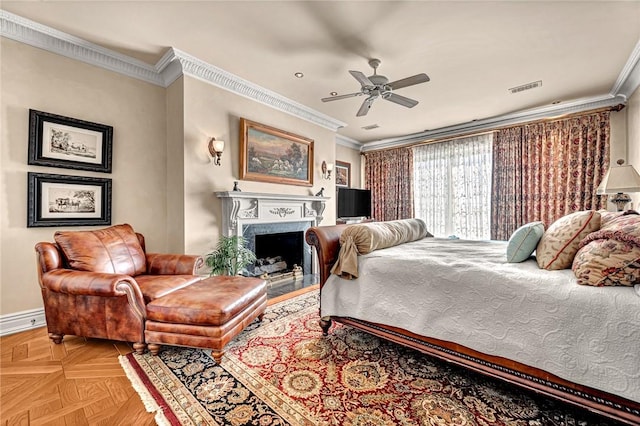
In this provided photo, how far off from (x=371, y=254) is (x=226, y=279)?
4.37ft

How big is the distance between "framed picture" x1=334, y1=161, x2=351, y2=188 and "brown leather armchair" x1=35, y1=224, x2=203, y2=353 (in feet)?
13.6

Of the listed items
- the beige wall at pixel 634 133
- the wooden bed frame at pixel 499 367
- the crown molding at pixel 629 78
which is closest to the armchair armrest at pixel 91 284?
the wooden bed frame at pixel 499 367

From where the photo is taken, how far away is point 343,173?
6215 millimetres

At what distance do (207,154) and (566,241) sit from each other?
3319mm

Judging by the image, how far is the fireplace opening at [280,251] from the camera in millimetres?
4180

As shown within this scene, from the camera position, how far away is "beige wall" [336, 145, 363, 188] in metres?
6.21

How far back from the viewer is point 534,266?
67.0 inches

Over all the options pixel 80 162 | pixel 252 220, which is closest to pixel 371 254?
pixel 252 220

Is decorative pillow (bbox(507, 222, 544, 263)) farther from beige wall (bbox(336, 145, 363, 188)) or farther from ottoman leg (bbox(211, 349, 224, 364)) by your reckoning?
beige wall (bbox(336, 145, 363, 188))

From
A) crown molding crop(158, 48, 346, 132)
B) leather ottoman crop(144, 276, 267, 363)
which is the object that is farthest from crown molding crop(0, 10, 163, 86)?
leather ottoman crop(144, 276, 267, 363)

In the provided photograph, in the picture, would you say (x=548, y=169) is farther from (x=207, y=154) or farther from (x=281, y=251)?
(x=207, y=154)

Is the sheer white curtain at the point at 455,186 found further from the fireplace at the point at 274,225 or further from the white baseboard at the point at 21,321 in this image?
the white baseboard at the point at 21,321

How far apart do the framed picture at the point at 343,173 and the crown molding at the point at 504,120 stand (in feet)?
2.78

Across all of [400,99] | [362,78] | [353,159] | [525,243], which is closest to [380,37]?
[362,78]
